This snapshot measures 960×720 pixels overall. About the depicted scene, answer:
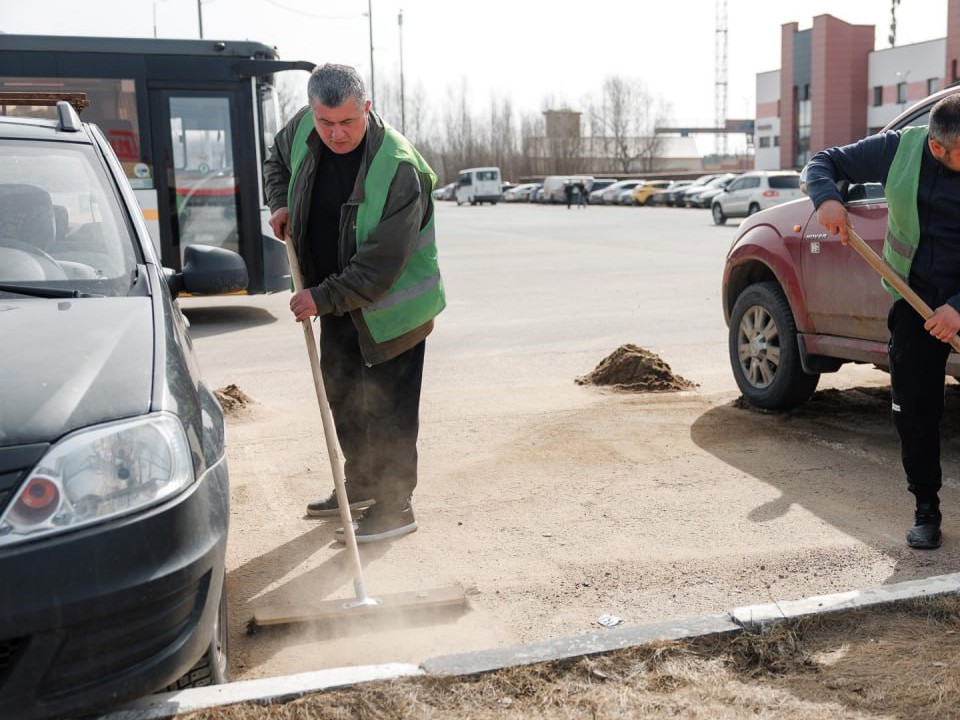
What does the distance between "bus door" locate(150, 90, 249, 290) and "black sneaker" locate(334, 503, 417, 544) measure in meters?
8.12

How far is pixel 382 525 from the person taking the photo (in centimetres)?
459

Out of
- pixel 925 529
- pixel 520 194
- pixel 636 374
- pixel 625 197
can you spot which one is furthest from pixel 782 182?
pixel 520 194

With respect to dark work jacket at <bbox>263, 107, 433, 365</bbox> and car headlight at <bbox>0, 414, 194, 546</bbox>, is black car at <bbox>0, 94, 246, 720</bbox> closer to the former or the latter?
car headlight at <bbox>0, 414, 194, 546</bbox>

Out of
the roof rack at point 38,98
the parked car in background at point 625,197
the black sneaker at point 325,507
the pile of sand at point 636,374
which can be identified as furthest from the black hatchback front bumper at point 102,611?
the parked car in background at point 625,197

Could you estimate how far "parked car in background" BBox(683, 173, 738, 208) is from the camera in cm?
4659

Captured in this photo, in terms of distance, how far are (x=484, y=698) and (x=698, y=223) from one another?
32001mm

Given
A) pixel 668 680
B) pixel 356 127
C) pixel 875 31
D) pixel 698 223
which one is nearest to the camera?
pixel 668 680

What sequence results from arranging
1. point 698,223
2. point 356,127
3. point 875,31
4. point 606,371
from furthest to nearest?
point 875,31
point 698,223
point 606,371
point 356,127

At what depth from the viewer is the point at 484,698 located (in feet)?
9.96

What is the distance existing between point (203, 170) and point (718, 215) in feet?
76.7

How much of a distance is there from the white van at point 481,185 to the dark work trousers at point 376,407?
60877 millimetres

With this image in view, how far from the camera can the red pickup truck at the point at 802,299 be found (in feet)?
18.6

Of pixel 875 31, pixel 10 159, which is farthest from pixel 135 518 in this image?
pixel 875 31

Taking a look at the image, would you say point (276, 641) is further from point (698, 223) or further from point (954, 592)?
point (698, 223)
